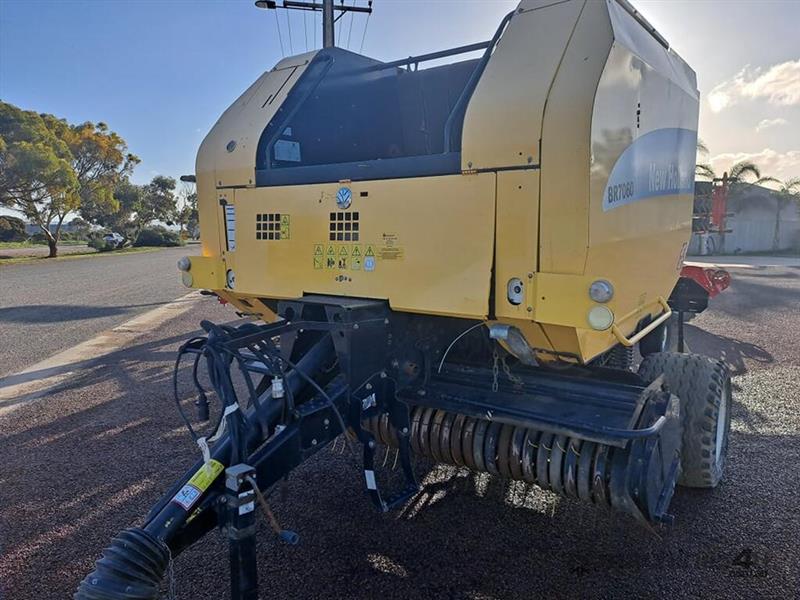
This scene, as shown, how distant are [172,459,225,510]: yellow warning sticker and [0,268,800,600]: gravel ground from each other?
774mm

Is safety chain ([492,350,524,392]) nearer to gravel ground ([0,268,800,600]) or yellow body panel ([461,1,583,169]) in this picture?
gravel ground ([0,268,800,600])

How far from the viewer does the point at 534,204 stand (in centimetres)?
244


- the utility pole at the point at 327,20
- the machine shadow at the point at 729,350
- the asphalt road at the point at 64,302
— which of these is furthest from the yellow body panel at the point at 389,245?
the utility pole at the point at 327,20

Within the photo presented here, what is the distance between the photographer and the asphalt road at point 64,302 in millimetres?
8031

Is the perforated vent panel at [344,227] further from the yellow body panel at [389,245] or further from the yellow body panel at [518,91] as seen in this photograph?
the yellow body panel at [518,91]

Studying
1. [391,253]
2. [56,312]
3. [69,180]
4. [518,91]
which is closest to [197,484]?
[391,253]

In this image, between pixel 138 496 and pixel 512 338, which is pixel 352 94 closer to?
pixel 512 338

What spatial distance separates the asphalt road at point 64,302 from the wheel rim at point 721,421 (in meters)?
6.96

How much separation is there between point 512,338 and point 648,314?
1240mm

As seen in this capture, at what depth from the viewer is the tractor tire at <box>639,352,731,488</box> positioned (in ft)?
10.6

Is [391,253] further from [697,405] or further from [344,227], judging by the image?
[697,405]

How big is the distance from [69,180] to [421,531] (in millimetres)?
29109

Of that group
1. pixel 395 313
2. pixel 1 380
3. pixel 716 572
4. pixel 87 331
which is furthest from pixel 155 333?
pixel 716 572

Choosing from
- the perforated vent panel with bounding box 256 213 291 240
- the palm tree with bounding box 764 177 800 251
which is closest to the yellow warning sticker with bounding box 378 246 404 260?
the perforated vent panel with bounding box 256 213 291 240
